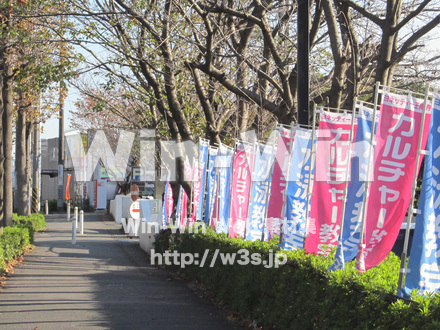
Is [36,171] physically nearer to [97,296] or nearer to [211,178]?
[211,178]

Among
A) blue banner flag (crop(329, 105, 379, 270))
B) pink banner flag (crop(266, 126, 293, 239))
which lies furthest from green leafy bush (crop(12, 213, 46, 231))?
blue banner flag (crop(329, 105, 379, 270))

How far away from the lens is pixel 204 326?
859 centimetres

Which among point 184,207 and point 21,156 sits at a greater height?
point 21,156

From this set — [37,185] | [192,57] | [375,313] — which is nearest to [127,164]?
[37,185]

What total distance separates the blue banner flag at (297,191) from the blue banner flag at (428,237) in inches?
123

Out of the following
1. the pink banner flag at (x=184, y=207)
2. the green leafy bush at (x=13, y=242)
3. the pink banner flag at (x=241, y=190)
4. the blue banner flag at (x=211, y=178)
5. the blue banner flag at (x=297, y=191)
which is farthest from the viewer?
the pink banner flag at (x=184, y=207)

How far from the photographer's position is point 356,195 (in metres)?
6.65

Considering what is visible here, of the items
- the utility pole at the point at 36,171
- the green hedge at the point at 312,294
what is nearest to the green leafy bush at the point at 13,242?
the green hedge at the point at 312,294

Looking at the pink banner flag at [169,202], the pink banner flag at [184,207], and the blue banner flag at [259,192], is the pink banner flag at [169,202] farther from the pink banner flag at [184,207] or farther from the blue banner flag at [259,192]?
the blue banner flag at [259,192]

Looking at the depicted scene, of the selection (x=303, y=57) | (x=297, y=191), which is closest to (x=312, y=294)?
(x=297, y=191)

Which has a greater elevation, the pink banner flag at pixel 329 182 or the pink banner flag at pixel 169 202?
the pink banner flag at pixel 329 182

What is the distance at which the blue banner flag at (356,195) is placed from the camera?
21.6ft

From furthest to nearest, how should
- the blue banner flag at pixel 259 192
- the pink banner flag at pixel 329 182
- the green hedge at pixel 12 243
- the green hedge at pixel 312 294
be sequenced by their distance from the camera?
the green hedge at pixel 12 243 < the blue banner flag at pixel 259 192 < the pink banner flag at pixel 329 182 < the green hedge at pixel 312 294

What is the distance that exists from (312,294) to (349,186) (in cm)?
131
